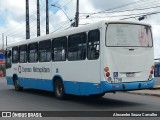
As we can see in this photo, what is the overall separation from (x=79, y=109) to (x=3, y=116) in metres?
2.85

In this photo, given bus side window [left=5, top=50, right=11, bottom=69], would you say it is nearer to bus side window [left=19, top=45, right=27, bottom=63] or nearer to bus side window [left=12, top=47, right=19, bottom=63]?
bus side window [left=12, top=47, right=19, bottom=63]

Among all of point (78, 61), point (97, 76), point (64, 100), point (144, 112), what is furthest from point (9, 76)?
point (144, 112)

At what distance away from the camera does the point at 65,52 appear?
54.1 ft

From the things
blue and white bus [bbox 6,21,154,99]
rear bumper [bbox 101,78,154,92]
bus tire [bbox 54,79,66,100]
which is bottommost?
bus tire [bbox 54,79,66,100]

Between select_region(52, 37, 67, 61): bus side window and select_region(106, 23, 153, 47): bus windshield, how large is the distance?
9.92ft

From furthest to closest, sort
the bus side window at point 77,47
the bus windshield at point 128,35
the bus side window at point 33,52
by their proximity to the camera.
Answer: the bus side window at point 33,52
the bus side window at point 77,47
the bus windshield at point 128,35

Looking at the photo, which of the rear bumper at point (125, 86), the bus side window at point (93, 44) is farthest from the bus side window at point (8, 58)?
the rear bumper at point (125, 86)

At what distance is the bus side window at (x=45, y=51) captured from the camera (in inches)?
714

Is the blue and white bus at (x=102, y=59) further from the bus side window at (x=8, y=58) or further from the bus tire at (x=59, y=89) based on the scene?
the bus side window at (x=8, y=58)

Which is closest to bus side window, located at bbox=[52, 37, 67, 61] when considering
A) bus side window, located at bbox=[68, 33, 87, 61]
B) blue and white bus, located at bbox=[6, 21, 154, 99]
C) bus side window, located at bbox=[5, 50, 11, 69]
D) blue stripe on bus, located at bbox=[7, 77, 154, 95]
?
blue and white bus, located at bbox=[6, 21, 154, 99]

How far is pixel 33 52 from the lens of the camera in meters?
19.9

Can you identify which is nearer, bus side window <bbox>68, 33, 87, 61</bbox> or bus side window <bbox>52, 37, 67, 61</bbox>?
bus side window <bbox>68, 33, 87, 61</bbox>

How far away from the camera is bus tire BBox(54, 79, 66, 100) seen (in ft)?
55.5

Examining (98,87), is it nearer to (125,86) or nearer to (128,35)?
(125,86)
